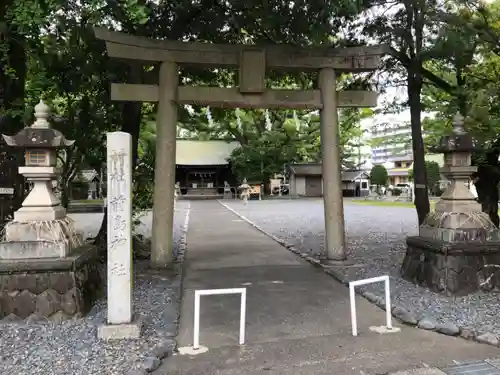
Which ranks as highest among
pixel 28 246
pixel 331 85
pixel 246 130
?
pixel 246 130

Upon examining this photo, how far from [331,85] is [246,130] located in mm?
30070

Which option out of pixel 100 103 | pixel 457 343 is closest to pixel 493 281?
pixel 457 343

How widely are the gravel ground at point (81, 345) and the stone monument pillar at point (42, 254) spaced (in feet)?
A: 0.71

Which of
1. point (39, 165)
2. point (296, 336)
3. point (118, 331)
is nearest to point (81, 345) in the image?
point (118, 331)

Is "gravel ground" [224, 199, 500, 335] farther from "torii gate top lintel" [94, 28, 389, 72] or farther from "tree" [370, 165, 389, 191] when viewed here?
"tree" [370, 165, 389, 191]

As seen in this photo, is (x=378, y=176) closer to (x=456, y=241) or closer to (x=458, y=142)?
(x=458, y=142)

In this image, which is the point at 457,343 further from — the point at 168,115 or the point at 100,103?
the point at 100,103

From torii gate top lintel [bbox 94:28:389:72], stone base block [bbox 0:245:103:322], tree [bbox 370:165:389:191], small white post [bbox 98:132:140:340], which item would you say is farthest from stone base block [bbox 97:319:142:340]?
tree [bbox 370:165:389:191]

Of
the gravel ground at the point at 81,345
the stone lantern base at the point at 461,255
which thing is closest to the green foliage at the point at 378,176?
the stone lantern base at the point at 461,255

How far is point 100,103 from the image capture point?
8.98m

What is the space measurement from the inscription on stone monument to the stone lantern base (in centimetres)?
431

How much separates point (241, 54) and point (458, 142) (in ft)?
12.8

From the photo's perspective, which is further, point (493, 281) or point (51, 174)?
point (493, 281)

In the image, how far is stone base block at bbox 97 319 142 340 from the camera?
174 inches
